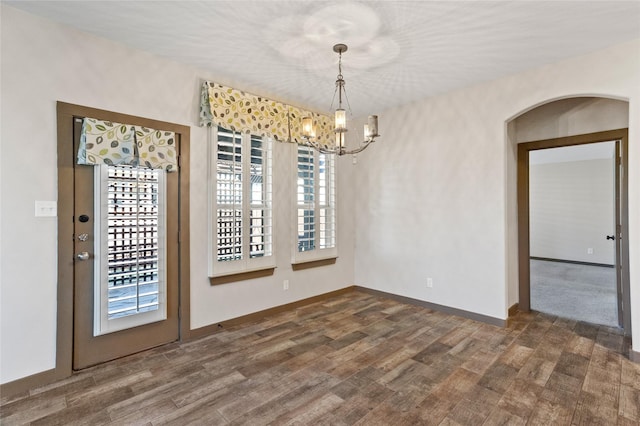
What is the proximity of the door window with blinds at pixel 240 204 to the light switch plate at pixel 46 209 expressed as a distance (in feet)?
4.34

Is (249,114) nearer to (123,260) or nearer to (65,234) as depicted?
(123,260)

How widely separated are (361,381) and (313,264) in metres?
2.18

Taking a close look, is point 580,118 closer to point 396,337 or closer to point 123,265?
point 396,337

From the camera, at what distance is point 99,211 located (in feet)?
8.95

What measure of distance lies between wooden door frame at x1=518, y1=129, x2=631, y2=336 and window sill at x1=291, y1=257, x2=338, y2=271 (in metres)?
2.59

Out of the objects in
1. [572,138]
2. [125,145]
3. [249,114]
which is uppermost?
[249,114]

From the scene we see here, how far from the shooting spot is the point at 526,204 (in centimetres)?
424

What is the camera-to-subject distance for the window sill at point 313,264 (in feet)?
14.3

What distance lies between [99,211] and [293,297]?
8.26 feet

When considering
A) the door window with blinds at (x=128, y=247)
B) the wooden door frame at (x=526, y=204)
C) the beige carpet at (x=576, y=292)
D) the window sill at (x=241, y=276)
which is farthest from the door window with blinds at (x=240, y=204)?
the beige carpet at (x=576, y=292)

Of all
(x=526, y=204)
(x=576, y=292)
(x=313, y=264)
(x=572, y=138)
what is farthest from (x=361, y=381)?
(x=576, y=292)

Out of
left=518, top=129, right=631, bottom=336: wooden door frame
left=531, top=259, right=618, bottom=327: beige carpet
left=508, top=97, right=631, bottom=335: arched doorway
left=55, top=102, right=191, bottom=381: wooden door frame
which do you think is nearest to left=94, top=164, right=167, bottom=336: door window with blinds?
left=55, top=102, right=191, bottom=381: wooden door frame

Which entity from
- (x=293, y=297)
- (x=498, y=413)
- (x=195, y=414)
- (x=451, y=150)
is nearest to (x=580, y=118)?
(x=451, y=150)

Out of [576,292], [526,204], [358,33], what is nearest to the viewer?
[358,33]
